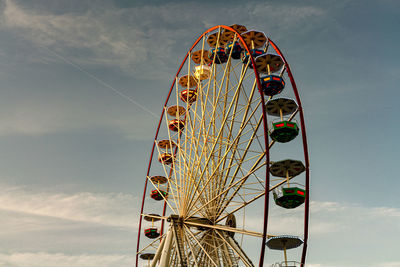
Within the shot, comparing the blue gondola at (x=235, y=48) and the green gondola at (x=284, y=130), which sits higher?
the blue gondola at (x=235, y=48)

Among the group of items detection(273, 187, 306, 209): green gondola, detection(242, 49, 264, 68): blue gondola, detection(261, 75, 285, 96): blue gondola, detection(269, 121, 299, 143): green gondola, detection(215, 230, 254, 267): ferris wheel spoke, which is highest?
detection(242, 49, 264, 68): blue gondola

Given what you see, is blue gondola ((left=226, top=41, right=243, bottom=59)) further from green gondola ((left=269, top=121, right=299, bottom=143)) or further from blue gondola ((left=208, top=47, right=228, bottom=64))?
green gondola ((left=269, top=121, right=299, bottom=143))

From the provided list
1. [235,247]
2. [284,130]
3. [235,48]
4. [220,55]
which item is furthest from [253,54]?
[235,247]

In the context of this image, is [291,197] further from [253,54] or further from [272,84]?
[253,54]

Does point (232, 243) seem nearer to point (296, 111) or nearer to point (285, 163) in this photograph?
point (285, 163)

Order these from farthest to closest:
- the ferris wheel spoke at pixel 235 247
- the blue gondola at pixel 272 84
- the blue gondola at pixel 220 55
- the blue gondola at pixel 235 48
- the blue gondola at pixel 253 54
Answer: the blue gondola at pixel 220 55 < the blue gondola at pixel 235 48 < the blue gondola at pixel 253 54 < the ferris wheel spoke at pixel 235 247 < the blue gondola at pixel 272 84

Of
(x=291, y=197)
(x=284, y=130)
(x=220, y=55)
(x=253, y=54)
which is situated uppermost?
(x=220, y=55)

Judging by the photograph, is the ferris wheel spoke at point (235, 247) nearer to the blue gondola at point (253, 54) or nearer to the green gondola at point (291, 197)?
the green gondola at point (291, 197)

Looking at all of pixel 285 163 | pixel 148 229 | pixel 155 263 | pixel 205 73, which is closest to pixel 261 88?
pixel 285 163

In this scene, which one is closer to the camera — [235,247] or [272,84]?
[272,84]

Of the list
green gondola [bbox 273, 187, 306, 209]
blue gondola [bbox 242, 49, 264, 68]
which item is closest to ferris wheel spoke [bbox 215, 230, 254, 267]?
green gondola [bbox 273, 187, 306, 209]

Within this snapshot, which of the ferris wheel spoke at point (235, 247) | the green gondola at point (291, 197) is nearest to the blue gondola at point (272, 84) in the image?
the green gondola at point (291, 197)

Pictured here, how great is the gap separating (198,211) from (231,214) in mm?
1892

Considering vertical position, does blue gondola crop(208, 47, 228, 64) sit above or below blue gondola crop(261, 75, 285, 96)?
above
